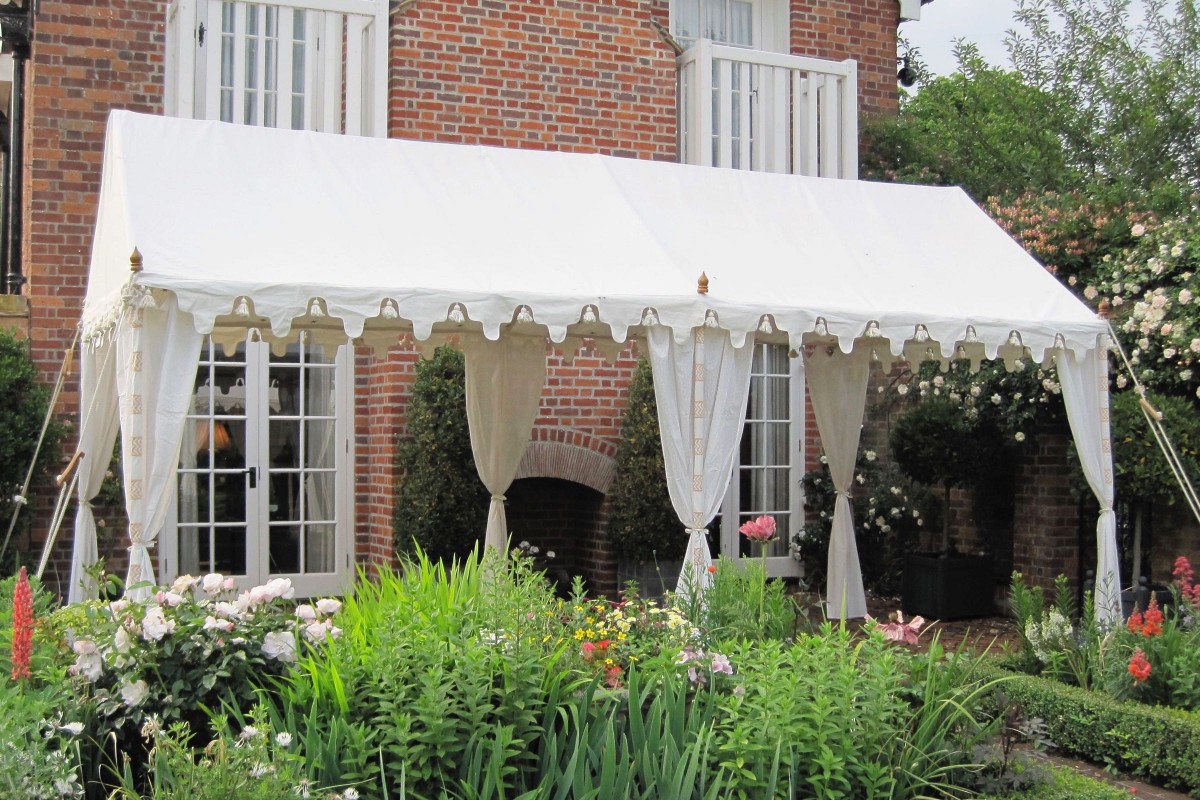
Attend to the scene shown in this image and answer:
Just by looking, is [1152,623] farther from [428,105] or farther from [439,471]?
[428,105]

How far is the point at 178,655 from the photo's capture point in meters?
4.14

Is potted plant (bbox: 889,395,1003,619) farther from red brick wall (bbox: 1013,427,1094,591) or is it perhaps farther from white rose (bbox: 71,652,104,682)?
white rose (bbox: 71,652,104,682)

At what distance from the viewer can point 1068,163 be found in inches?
471

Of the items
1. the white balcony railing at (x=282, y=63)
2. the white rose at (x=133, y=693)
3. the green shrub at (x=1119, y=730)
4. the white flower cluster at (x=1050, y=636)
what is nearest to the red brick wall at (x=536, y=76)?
the white balcony railing at (x=282, y=63)

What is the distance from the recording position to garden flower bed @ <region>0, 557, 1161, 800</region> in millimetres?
3658

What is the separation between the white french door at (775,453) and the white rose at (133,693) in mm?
6929

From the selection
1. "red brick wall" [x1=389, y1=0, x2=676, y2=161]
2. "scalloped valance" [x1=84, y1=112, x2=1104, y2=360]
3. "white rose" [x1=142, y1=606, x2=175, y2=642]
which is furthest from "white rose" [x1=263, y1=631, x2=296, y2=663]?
"red brick wall" [x1=389, y1=0, x2=676, y2=161]

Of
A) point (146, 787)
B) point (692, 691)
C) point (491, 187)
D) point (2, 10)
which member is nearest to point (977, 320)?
point (491, 187)

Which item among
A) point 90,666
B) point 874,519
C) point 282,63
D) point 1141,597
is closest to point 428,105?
point 282,63

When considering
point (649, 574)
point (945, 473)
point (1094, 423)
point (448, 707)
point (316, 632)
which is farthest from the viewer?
point (945, 473)

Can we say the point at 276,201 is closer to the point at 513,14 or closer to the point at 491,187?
the point at 491,187

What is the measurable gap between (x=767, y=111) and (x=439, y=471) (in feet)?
13.4

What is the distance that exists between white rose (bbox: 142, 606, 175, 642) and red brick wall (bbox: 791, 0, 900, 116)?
8.43 m

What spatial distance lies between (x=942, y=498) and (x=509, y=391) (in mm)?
4163
